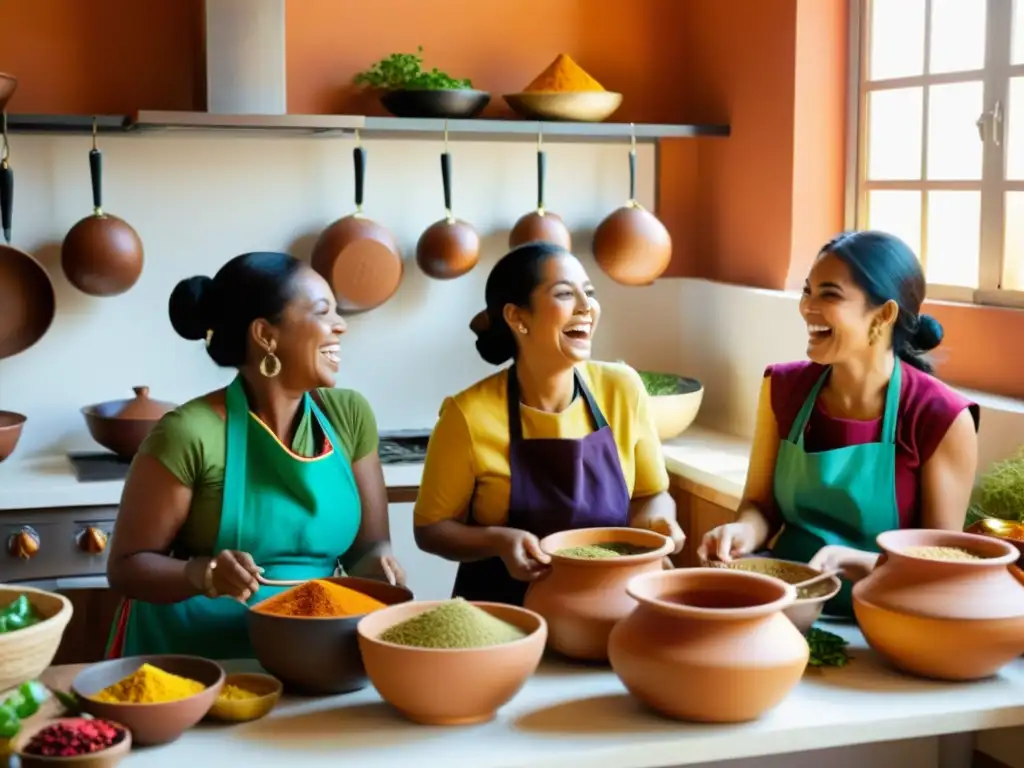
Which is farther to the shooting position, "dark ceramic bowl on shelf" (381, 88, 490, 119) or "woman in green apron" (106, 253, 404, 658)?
"dark ceramic bowl on shelf" (381, 88, 490, 119)

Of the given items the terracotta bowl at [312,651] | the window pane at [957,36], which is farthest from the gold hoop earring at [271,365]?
the window pane at [957,36]

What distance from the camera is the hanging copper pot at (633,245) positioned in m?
3.61

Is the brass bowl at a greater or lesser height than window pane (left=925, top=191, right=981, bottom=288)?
greater

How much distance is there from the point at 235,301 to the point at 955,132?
174cm

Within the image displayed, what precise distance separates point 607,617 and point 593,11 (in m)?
2.40

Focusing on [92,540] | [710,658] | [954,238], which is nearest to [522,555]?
[710,658]

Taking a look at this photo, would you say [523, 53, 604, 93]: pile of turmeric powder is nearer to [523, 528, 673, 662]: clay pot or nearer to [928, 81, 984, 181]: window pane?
[928, 81, 984, 181]: window pane

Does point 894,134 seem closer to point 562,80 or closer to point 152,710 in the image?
point 562,80

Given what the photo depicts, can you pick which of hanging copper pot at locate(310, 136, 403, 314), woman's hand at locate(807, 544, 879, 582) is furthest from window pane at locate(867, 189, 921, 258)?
woman's hand at locate(807, 544, 879, 582)

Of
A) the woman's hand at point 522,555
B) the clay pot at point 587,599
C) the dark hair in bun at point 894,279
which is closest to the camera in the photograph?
the clay pot at point 587,599

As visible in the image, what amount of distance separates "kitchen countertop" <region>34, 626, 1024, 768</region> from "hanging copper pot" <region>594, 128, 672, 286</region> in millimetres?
1987

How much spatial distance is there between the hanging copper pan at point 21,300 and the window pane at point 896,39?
2099 mm

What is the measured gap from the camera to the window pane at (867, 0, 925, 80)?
10.4 ft

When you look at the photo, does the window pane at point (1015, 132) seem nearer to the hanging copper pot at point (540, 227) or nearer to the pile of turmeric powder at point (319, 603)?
the hanging copper pot at point (540, 227)
